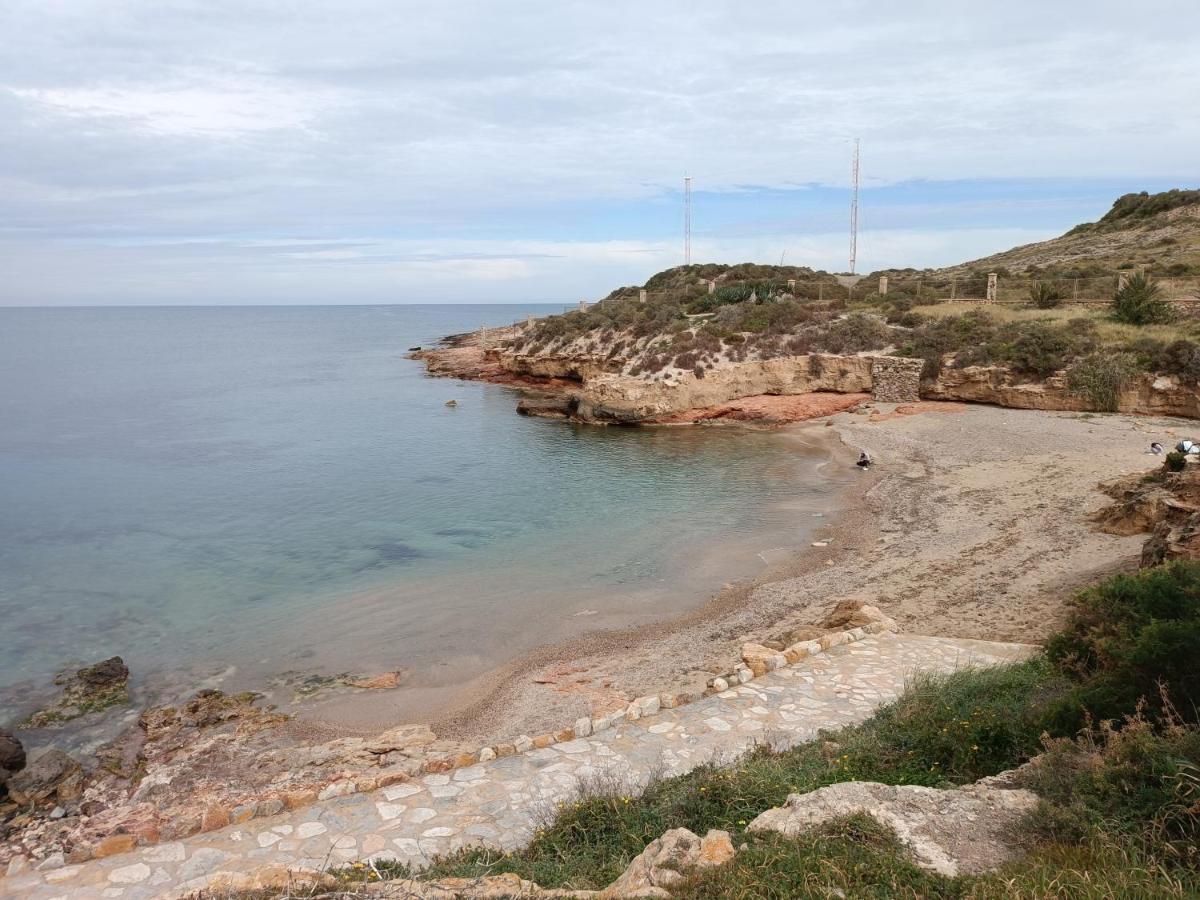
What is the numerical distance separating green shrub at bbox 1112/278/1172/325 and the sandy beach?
8.86m

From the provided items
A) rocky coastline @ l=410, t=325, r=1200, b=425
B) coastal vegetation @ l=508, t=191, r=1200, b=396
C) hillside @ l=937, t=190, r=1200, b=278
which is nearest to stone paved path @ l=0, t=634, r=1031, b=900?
rocky coastline @ l=410, t=325, r=1200, b=425

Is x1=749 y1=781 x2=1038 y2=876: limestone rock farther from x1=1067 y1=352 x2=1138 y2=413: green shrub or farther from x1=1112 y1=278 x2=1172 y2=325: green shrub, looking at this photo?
x1=1112 y1=278 x2=1172 y2=325: green shrub

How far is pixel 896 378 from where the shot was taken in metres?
32.3

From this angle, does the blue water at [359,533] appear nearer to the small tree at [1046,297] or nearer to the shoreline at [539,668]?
the shoreline at [539,668]

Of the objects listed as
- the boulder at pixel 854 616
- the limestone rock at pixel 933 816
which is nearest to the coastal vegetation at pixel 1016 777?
the limestone rock at pixel 933 816

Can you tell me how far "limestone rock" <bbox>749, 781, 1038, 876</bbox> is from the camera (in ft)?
15.1

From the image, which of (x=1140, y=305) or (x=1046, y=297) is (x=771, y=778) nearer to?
(x=1140, y=305)

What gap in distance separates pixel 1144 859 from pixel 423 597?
12764 mm

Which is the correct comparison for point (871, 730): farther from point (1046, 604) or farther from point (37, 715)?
point (37, 715)

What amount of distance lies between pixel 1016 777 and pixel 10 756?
36.9 feet

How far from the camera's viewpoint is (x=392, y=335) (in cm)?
11431

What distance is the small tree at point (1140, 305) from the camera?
2995 cm

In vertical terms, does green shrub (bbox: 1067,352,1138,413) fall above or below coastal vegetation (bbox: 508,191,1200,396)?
below

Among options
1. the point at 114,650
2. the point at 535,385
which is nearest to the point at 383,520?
the point at 114,650
